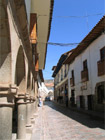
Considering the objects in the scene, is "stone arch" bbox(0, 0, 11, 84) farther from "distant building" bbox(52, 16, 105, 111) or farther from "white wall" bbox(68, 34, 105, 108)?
"white wall" bbox(68, 34, 105, 108)

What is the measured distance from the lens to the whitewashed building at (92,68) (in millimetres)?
14461

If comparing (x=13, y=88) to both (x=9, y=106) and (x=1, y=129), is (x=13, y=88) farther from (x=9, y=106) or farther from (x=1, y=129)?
(x=1, y=129)

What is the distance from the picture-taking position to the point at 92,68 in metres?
16.6

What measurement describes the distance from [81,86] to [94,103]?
373 centimetres

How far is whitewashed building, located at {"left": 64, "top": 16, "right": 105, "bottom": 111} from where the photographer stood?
14.5 metres

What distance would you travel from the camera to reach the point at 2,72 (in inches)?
141

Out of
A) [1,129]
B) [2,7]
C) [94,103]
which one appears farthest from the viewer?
[94,103]

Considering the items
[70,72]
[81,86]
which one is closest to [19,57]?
[81,86]

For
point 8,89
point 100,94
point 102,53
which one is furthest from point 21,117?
point 100,94

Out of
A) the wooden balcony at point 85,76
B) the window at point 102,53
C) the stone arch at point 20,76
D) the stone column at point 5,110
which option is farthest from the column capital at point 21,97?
the wooden balcony at point 85,76

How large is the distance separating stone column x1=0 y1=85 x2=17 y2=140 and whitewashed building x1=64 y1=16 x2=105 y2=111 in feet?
34.6

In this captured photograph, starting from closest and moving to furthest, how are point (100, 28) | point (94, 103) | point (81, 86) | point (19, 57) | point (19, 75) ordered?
point (19, 57) < point (19, 75) < point (100, 28) < point (94, 103) < point (81, 86)

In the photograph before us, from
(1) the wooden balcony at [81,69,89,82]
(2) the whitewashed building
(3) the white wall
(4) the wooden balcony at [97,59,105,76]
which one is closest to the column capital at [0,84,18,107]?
(2) the whitewashed building

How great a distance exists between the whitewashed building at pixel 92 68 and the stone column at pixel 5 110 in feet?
34.6
